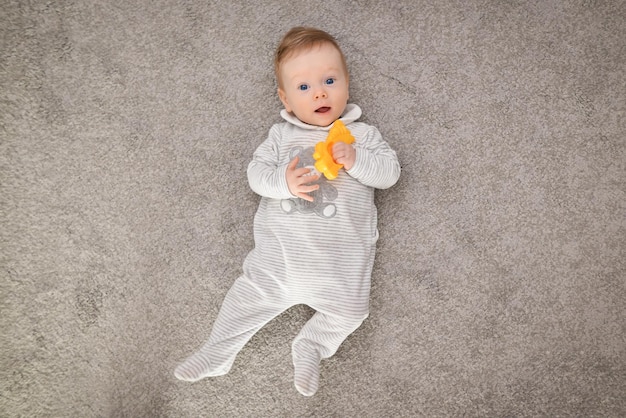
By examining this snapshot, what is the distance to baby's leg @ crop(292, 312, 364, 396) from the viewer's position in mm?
988

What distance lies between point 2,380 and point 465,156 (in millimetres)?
1242

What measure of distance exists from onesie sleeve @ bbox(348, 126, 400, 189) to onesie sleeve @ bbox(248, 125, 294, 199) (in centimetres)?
15

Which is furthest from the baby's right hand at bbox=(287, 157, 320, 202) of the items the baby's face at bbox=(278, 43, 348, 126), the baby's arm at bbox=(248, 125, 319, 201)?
the baby's face at bbox=(278, 43, 348, 126)

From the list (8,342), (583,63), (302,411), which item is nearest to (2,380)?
(8,342)

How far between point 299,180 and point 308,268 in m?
0.20

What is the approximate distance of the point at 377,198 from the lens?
3.77ft

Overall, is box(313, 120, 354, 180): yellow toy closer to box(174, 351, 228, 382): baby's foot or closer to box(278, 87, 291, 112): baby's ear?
box(278, 87, 291, 112): baby's ear

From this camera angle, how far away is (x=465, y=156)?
1.16m

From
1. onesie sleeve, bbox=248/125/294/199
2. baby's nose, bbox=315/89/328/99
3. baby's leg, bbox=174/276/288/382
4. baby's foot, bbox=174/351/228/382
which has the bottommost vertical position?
baby's foot, bbox=174/351/228/382

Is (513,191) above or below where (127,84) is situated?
below

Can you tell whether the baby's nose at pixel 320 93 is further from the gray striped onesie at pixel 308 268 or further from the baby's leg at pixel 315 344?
the baby's leg at pixel 315 344

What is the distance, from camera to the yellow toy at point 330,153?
0.93 meters

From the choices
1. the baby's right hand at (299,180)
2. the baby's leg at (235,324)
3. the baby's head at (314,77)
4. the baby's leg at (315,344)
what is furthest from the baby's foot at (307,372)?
the baby's head at (314,77)

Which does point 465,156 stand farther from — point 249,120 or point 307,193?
point 249,120
